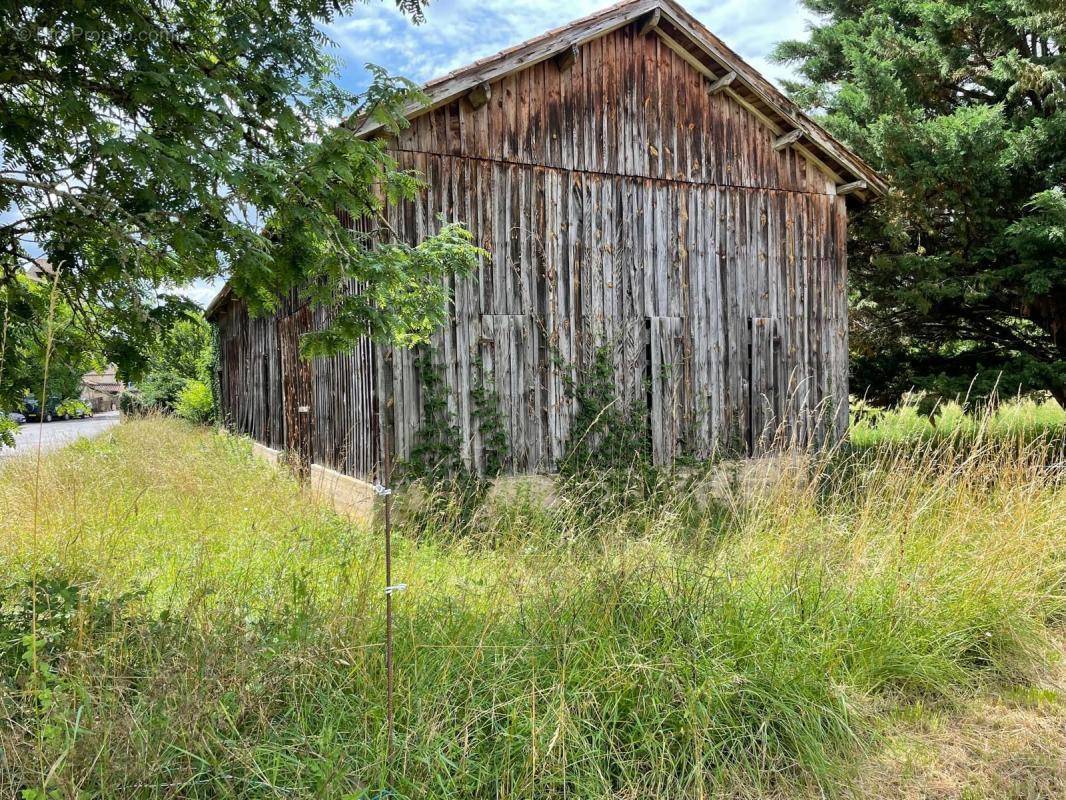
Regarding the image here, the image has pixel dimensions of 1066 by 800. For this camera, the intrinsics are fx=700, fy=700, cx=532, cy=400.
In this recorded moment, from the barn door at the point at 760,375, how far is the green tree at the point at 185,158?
6.23 meters

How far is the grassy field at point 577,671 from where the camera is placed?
259 cm

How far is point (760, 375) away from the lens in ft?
29.2

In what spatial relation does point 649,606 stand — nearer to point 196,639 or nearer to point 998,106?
point 196,639

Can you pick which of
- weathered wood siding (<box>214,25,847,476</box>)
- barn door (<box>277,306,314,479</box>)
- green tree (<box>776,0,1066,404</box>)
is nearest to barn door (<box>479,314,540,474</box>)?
weathered wood siding (<box>214,25,847,476</box>)

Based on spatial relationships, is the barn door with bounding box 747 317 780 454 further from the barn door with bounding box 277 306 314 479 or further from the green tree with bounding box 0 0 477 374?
the green tree with bounding box 0 0 477 374

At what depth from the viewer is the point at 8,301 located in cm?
334

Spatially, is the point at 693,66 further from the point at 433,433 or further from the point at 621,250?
the point at 433,433

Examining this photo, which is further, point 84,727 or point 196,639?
point 196,639

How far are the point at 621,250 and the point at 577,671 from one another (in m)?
5.88

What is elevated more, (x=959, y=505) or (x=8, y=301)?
(x=8, y=301)

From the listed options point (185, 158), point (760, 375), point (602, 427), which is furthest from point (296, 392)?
point (185, 158)

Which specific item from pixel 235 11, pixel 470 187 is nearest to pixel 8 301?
pixel 235 11

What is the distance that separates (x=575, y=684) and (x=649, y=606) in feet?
1.95

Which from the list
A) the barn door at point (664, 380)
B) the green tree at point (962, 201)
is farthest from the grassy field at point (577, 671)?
the green tree at point (962, 201)
